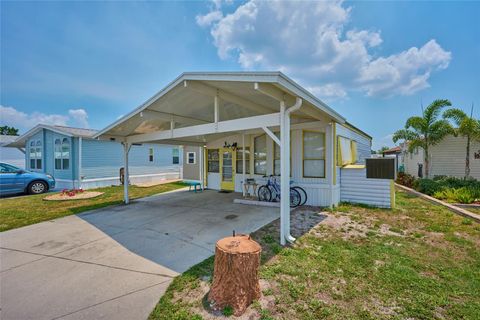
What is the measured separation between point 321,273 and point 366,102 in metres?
15.2

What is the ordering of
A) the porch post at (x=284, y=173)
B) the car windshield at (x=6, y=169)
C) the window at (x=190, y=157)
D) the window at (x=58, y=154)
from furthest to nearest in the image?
the window at (x=190, y=157)
the window at (x=58, y=154)
the car windshield at (x=6, y=169)
the porch post at (x=284, y=173)

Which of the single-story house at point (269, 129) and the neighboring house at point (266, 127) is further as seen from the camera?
the neighboring house at point (266, 127)

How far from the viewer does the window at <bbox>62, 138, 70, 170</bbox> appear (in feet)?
40.3

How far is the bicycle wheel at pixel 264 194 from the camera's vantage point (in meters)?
7.82

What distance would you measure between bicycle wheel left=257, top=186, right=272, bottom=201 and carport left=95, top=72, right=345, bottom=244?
227 centimetres

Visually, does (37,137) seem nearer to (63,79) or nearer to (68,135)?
(68,135)

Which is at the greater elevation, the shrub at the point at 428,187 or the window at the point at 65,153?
the window at the point at 65,153

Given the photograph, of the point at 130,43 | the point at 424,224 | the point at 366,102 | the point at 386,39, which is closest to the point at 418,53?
the point at 386,39

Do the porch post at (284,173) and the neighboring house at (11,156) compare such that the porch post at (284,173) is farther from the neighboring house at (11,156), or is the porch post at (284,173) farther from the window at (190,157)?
the neighboring house at (11,156)

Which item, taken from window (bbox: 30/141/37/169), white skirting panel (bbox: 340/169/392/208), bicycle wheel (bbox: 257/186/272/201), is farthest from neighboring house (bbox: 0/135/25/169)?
white skirting panel (bbox: 340/169/392/208)

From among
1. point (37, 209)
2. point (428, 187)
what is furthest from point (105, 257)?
point (428, 187)

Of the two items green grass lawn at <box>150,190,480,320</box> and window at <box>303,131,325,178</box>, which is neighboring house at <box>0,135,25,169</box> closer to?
window at <box>303,131,325,178</box>

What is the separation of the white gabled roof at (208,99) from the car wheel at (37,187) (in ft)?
20.6

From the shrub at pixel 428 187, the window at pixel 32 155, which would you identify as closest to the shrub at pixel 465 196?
the shrub at pixel 428 187
